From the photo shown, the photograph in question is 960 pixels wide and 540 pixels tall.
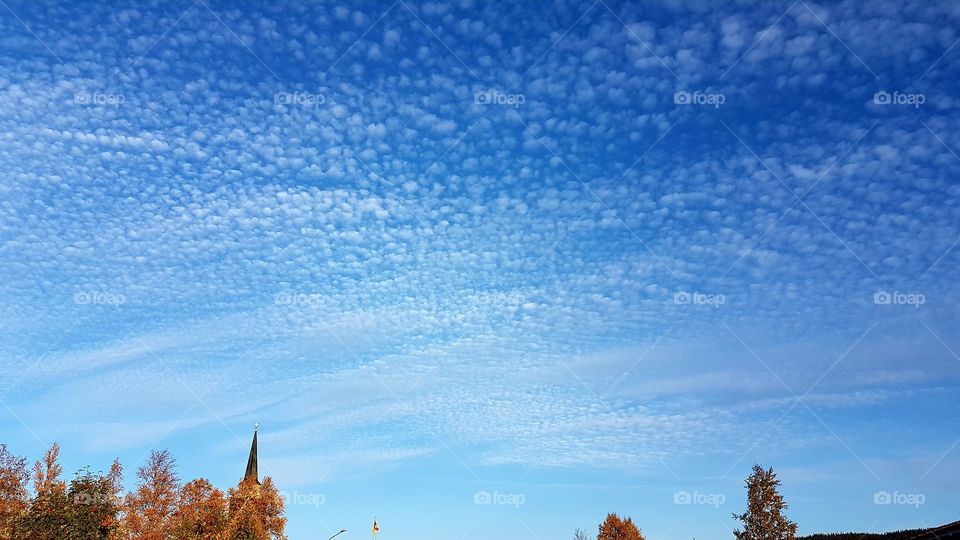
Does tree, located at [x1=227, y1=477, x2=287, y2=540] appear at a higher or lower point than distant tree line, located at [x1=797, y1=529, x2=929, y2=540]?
higher

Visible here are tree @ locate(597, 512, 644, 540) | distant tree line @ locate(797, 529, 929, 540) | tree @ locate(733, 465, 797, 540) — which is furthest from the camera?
tree @ locate(597, 512, 644, 540)

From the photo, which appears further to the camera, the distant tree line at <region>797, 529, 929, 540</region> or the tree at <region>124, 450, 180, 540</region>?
the tree at <region>124, 450, 180, 540</region>

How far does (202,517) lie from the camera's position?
2045 inches

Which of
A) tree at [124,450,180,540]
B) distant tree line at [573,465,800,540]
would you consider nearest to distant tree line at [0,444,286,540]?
tree at [124,450,180,540]

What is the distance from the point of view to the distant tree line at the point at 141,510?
162ft

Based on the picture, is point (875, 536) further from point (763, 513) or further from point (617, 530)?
point (617, 530)

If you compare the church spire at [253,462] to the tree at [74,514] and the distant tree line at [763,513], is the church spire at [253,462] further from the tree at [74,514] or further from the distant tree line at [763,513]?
the distant tree line at [763,513]

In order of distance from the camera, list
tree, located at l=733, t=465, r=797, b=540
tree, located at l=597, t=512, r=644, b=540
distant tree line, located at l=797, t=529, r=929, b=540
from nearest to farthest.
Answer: distant tree line, located at l=797, t=529, r=929, b=540 → tree, located at l=733, t=465, r=797, b=540 → tree, located at l=597, t=512, r=644, b=540

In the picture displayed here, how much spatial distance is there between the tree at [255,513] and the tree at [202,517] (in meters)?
0.99

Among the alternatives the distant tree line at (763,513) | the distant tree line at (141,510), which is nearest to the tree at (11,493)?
the distant tree line at (141,510)

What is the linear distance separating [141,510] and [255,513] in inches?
462

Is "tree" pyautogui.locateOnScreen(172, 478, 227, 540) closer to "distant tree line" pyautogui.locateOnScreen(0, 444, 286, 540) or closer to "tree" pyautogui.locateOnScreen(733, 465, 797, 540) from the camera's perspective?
"distant tree line" pyautogui.locateOnScreen(0, 444, 286, 540)

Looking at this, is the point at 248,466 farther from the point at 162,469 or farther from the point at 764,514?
the point at 764,514

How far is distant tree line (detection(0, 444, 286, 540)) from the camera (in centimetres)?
4938
